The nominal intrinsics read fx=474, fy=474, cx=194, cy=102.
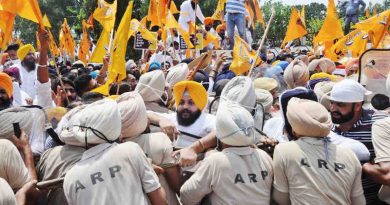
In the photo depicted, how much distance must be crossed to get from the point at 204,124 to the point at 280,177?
121 cm

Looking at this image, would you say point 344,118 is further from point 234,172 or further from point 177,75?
point 177,75

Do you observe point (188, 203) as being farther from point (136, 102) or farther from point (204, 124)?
point (204, 124)

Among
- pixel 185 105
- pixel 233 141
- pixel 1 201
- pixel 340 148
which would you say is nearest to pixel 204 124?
pixel 185 105

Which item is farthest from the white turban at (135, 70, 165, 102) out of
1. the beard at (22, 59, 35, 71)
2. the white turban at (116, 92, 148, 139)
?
the beard at (22, 59, 35, 71)

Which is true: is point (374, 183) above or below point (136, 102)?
below

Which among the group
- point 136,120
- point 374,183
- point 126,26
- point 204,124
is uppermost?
point 126,26

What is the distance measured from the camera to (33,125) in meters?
3.59

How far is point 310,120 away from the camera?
2.88 meters

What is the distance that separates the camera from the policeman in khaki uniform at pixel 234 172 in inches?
114

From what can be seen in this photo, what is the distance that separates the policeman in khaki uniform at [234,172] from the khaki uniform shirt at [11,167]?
100cm

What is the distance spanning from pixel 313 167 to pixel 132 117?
121 cm

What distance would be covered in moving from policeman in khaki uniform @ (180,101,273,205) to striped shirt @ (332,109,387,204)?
80 centimetres

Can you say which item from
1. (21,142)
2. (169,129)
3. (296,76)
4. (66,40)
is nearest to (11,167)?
(21,142)

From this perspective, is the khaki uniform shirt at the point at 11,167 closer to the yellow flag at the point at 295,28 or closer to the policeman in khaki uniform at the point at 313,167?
the policeman in khaki uniform at the point at 313,167
